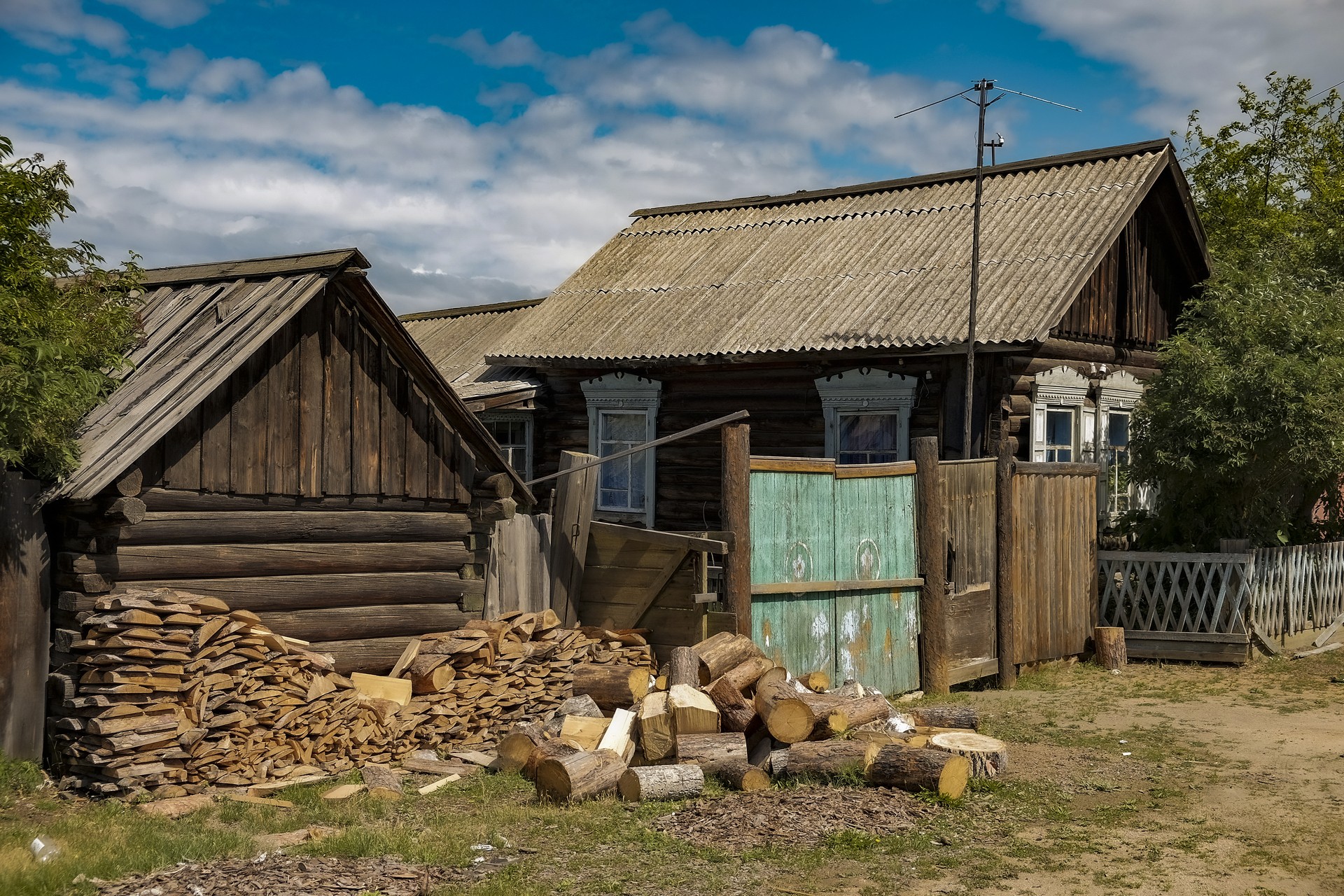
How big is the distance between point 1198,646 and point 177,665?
1076 centimetres

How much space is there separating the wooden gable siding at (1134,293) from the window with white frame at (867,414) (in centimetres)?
206

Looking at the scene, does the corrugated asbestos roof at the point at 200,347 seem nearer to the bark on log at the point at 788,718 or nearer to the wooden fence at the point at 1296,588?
the bark on log at the point at 788,718

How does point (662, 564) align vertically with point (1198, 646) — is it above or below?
above

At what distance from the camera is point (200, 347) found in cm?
924

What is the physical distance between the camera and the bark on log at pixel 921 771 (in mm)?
8148

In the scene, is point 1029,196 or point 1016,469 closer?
point 1016,469

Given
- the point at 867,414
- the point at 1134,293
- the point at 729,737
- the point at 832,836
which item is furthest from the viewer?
the point at 1134,293

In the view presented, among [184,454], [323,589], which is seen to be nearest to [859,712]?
[323,589]

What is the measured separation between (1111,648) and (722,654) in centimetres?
607

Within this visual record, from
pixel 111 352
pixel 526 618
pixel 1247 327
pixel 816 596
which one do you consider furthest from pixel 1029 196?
pixel 111 352

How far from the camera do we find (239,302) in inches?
384

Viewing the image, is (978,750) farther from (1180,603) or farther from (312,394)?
(1180,603)

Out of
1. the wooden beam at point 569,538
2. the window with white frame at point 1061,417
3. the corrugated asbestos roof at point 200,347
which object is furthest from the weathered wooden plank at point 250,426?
the window with white frame at point 1061,417

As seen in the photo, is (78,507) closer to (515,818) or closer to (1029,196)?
(515,818)
